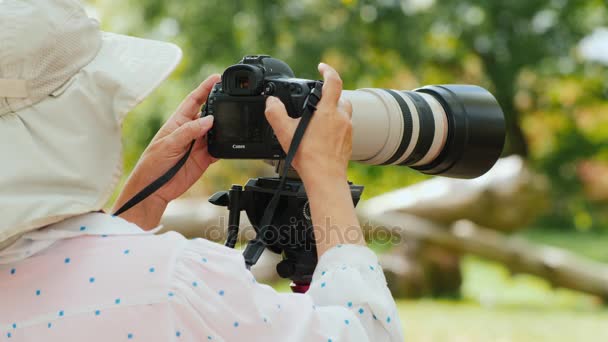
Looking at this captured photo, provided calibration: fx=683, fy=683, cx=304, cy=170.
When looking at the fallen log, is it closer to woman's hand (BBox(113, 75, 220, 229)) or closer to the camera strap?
woman's hand (BBox(113, 75, 220, 229))

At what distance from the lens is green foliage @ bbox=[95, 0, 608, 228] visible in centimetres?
551

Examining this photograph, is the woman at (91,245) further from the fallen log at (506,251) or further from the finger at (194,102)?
the fallen log at (506,251)

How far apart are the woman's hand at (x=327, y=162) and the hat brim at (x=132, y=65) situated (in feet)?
0.57

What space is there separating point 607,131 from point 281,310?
34.2ft

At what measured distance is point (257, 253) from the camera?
103 centimetres

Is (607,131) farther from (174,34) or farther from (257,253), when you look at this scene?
(257,253)

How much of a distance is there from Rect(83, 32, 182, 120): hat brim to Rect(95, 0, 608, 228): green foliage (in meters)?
3.06

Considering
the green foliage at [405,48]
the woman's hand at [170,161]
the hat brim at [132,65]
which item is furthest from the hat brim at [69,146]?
the green foliage at [405,48]

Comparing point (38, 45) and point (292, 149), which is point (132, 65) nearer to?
point (38, 45)

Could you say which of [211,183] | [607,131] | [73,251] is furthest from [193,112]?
[607,131]

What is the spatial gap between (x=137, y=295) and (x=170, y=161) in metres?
0.45

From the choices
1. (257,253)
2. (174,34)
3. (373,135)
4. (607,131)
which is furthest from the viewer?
(607,131)

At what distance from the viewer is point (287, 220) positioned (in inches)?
46.5

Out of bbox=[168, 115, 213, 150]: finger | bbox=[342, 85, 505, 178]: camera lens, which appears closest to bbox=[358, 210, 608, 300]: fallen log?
bbox=[342, 85, 505, 178]: camera lens
